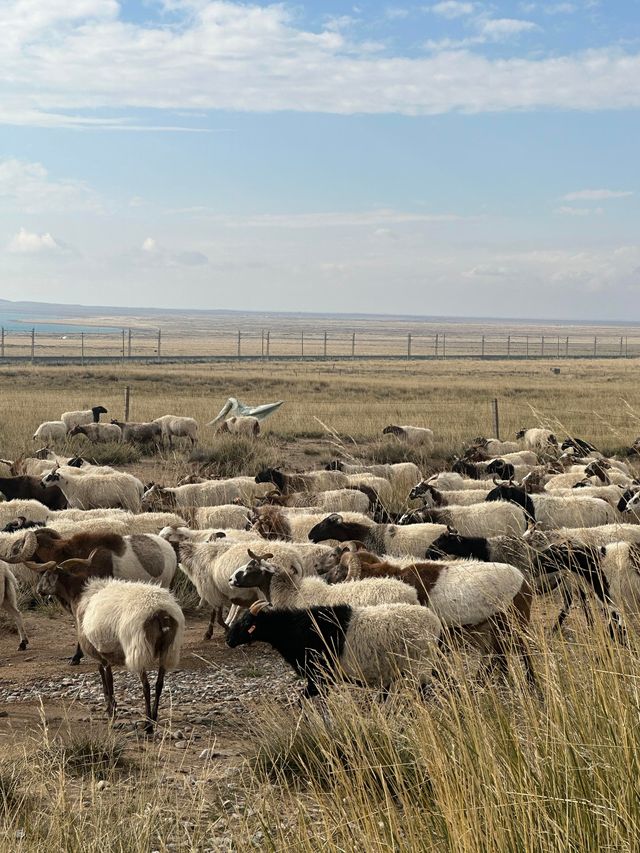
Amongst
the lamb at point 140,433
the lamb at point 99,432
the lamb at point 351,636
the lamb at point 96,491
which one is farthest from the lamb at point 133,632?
the lamb at point 140,433

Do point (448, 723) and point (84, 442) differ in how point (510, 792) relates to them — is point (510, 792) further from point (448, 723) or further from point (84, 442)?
point (84, 442)

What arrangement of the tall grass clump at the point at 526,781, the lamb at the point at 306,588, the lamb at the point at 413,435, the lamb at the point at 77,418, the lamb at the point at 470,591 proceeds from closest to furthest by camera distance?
the tall grass clump at the point at 526,781, the lamb at the point at 470,591, the lamb at the point at 306,588, the lamb at the point at 413,435, the lamb at the point at 77,418

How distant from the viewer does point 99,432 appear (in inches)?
896

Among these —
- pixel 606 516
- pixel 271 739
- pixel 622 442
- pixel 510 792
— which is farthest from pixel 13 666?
pixel 622 442

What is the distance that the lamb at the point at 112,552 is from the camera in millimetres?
9367

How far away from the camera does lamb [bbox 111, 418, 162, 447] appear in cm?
2292

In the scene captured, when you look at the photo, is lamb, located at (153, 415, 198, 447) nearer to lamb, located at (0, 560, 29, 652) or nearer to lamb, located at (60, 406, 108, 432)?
lamb, located at (60, 406, 108, 432)

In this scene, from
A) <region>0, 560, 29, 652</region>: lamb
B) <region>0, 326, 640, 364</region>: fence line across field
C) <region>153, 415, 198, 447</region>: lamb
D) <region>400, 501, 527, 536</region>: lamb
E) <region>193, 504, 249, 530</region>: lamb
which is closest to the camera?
<region>0, 560, 29, 652</region>: lamb

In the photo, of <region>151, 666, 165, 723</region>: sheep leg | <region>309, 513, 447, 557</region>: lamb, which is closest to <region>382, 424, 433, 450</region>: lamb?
<region>309, 513, 447, 557</region>: lamb

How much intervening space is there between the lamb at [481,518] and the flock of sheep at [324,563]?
21mm

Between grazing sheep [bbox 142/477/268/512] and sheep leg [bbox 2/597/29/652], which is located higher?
grazing sheep [bbox 142/477/268/512]

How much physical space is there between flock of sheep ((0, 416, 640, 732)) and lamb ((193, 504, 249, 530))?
0.02 meters

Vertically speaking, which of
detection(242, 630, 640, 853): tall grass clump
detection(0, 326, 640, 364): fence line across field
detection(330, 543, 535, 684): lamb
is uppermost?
detection(242, 630, 640, 853): tall grass clump

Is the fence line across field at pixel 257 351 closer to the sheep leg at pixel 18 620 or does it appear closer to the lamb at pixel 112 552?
the lamb at pixel 112 552
